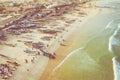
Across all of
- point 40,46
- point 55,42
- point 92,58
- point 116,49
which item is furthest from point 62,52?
point 116,49

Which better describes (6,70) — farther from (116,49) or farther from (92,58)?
(116,49)

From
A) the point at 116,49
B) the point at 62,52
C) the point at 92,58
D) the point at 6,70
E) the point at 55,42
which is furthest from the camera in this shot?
the point at 55,42

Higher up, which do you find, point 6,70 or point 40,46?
point 6,70

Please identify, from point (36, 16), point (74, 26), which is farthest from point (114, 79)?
point (36, 16)

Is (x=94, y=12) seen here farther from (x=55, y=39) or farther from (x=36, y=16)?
(x=55, y=39)

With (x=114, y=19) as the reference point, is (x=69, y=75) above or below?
above

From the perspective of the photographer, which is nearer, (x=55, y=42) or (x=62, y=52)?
(x=62, y=52)
